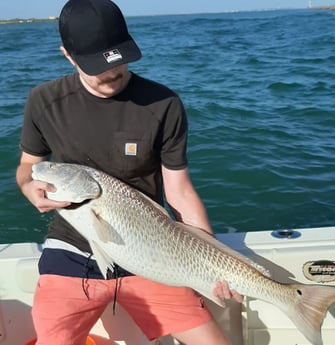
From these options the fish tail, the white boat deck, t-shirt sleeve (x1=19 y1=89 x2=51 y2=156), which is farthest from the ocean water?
the fish tail

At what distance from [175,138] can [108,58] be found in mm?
516

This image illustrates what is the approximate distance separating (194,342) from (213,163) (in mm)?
4760

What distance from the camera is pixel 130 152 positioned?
101 inches

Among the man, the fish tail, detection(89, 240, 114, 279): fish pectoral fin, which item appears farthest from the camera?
the man

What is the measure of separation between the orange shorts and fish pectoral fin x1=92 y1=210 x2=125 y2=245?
33 cm

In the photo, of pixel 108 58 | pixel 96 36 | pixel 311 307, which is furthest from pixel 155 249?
pixel 96 36

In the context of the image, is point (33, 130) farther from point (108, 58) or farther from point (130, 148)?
point (108, 58)

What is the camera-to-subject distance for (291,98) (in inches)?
426

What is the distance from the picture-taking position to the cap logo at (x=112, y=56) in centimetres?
231

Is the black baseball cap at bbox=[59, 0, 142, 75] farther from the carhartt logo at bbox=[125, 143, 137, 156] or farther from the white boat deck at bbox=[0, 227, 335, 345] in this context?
the white boat deck at bbox=[0, 227, 335, 345]

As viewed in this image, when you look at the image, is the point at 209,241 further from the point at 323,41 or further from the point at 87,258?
the point at 323,41

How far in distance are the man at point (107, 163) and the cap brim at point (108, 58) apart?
0.36 ft

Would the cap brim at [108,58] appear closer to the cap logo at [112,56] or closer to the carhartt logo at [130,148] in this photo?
the cap logo at [112,56]

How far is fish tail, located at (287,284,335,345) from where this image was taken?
226cm
